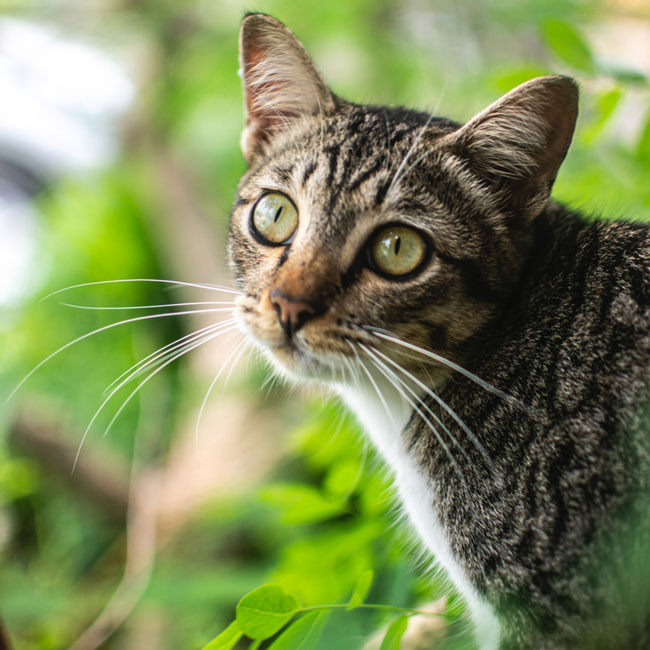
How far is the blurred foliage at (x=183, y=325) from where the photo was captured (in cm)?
178

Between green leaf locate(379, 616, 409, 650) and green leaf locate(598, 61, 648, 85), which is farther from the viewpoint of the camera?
green leaf locate(598, 61, 648, 85)

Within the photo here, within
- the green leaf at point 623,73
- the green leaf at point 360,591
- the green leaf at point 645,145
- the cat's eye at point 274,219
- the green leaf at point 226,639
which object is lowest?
the green leaf at point 226,639

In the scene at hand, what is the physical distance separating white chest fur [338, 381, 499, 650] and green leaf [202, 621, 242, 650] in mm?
498

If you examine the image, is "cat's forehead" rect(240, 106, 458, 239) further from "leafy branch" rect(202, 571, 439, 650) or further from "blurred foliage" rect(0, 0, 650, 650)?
"leafy branch" rect(202, 571, 439, 650)

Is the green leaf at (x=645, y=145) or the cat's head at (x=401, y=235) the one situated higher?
the green leaf at (x=645, y=145)

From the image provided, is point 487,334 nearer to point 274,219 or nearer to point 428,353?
point 428,353

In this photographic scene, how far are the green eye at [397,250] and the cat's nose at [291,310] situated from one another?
7.6 inches

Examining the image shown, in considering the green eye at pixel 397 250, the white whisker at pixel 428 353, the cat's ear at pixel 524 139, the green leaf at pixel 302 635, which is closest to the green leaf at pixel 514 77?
the cat's ear at pixel 524 139

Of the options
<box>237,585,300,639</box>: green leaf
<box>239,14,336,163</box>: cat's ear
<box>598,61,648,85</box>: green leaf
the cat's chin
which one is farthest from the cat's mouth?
<box>598,61,648,85</box>: green leaf

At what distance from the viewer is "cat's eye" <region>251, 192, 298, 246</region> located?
61.1 inches

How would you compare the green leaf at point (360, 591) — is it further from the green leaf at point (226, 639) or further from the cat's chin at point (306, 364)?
the cat's chin at point (306, 364)

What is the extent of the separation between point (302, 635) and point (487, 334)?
0.77 m

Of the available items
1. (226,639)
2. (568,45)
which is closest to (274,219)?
(568,45)

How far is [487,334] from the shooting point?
1.46 m
